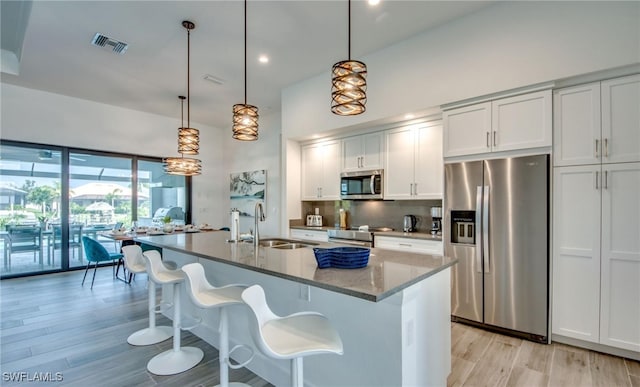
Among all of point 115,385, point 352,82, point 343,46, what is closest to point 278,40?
point 343,46

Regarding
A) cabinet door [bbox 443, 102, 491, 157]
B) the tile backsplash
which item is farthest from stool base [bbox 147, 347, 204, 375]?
cabinet door [bbox 443, 102, 491, 157]

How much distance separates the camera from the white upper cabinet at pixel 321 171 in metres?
4.73

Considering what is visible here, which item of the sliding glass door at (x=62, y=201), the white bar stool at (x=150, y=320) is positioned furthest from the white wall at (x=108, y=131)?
the white bar stool at (x=150, y=320)

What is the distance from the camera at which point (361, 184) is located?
4.38 metres

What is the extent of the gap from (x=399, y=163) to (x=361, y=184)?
0.64 metres

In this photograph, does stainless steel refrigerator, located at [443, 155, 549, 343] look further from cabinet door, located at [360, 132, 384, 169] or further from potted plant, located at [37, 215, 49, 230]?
potted plant, located at [37, 215, 49, 230]

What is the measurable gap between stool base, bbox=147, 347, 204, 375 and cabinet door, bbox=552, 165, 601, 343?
10.4ft

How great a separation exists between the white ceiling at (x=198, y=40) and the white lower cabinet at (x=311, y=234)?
2085 millimetres

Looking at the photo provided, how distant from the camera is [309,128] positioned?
181 inches

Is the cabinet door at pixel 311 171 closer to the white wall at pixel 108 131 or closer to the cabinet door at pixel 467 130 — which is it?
the cabinet door at pixel 467 130

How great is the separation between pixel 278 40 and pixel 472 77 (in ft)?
7.27

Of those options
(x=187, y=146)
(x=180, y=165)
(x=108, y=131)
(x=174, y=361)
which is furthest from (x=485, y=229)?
(x=108, y=131)

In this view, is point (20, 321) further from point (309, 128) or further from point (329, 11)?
point (329, 11)

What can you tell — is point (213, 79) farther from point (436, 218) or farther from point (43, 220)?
point (43, 220)
